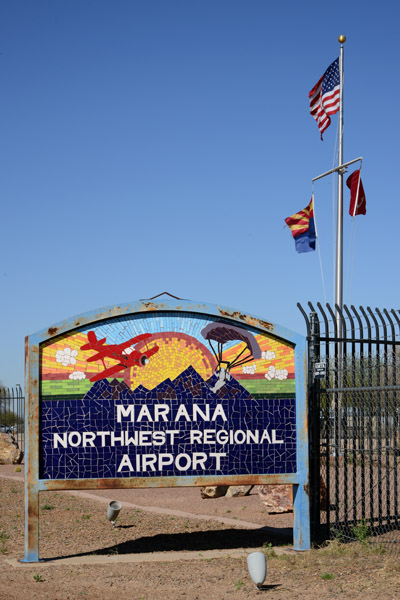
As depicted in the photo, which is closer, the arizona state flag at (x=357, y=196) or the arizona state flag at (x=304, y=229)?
the arizona state flag at (x=304, y=229)

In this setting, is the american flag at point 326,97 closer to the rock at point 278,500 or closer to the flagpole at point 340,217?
the flagpole at point 340,217

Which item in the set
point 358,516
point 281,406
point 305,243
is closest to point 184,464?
point 281,406

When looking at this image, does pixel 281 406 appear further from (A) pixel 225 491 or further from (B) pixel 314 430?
(A) pixel 225 491

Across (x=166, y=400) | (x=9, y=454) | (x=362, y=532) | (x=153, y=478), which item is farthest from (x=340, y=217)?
(x=153, y=478)

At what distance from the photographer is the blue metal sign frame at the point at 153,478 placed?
354 inches

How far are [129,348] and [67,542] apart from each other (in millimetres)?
2978

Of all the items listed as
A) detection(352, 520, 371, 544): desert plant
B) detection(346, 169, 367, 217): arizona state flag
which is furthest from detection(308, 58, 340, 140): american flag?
detection(352, 520, 371, 544): desert plant

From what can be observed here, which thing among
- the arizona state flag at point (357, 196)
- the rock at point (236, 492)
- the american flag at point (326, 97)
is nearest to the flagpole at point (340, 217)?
the american flag at point (326, 97)

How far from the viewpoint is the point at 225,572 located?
27.4 feet

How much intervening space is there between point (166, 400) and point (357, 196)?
1442 cm

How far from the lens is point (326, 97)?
23.0 m

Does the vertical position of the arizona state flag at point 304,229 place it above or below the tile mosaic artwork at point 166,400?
above

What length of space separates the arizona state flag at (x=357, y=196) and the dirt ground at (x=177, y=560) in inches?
449

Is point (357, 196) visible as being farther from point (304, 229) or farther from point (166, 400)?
point (166, 400)
